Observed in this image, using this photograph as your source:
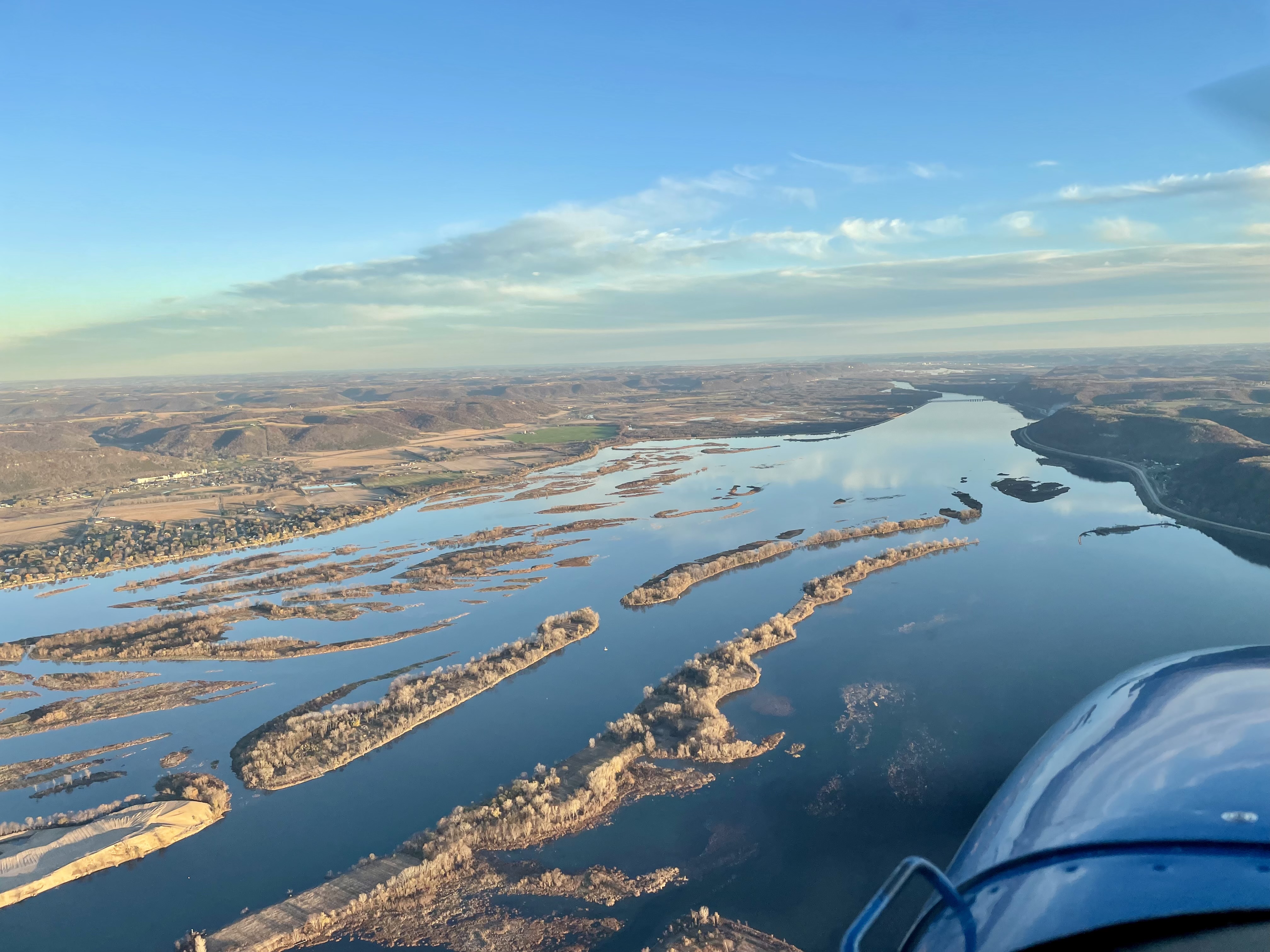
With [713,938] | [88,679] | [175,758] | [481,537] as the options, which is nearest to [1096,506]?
[481,537]

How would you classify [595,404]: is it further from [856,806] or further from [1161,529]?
[856,806]

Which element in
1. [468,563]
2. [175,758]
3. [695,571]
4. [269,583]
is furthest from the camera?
[468,563]

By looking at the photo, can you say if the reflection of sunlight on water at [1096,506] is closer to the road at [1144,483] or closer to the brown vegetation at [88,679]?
the road at [1144,483]

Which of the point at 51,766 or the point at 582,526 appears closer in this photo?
the point at 51,766

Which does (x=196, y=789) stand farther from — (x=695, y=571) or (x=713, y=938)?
(x=695, y=571)

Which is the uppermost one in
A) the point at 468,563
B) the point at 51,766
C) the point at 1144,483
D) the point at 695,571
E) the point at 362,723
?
the point at 1144,483

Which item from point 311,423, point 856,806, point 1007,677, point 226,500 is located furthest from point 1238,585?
point 311,423

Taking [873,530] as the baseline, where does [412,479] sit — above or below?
above

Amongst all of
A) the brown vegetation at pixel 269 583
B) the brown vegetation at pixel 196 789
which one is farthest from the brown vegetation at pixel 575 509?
the brown vegetation at pixel 196 789
